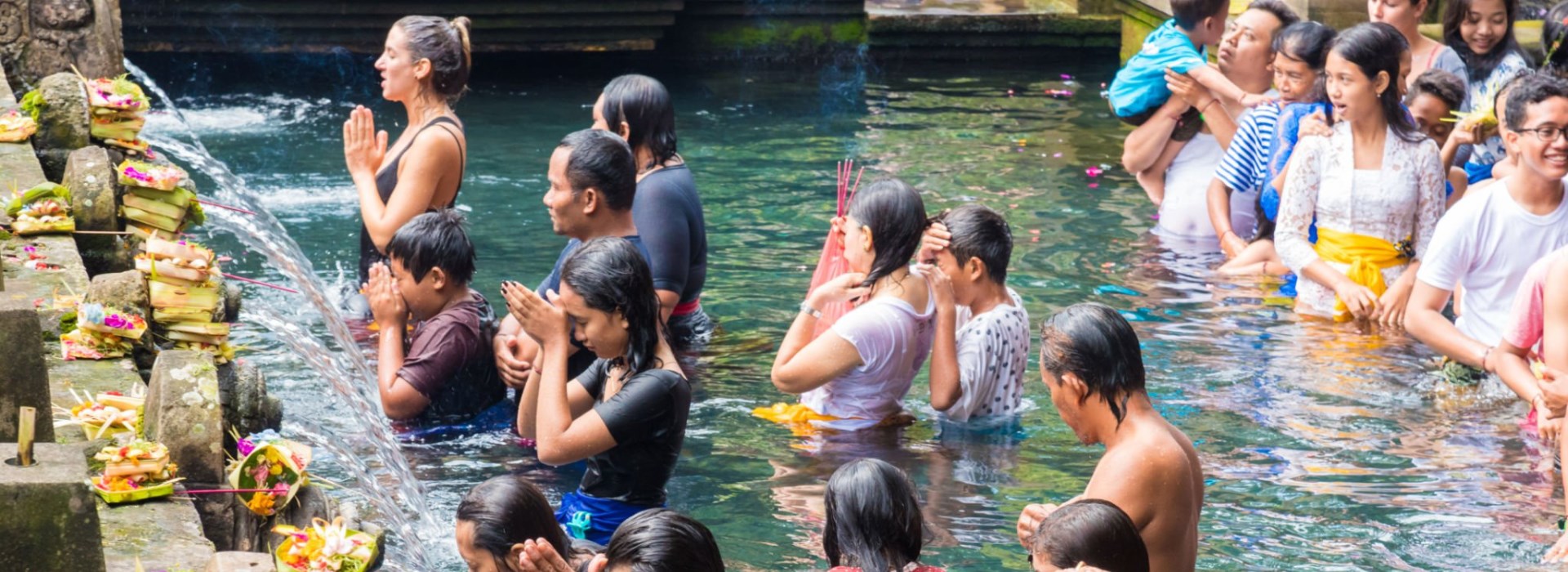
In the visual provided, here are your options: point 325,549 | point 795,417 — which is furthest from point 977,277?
point 325,549

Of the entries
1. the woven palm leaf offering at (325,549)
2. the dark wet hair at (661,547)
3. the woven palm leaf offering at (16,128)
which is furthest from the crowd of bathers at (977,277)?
the woven palm leaf offering at (16,128)

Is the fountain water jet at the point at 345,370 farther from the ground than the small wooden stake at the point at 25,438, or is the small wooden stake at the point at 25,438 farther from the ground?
the small wooden stake at the point at 25,438

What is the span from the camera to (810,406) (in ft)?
20.2

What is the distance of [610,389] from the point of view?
4676 millimetres

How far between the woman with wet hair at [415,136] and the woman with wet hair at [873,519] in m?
3.04

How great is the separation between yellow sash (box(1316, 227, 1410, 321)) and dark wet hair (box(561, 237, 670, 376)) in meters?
4.17

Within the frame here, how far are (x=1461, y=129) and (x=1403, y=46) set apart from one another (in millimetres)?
514

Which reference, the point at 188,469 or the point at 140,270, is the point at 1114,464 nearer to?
the point at 188,469

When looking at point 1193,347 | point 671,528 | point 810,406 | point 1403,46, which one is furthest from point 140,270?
point 1403,46

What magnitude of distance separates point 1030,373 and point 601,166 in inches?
100

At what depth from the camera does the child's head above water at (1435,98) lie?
7.73 m

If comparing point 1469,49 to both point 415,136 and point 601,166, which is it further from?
point 415,136

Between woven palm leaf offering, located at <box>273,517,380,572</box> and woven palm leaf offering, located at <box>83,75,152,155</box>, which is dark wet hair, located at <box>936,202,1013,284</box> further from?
woven palm leaf offering, located at <box>83,75,152,155</box>

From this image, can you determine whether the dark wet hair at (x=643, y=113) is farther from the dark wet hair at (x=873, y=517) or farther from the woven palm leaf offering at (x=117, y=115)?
the dark wet hair at (x=873, y=517)
